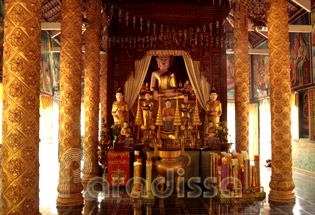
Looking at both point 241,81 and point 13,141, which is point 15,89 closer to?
point 13,141

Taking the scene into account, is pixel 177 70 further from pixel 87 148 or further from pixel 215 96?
pixel 87 148

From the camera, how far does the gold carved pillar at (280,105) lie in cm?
524

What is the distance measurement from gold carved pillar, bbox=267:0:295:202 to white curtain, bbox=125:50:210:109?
275 cm

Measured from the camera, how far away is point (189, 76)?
8.13 metres

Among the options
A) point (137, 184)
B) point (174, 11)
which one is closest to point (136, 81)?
point (174, 11)

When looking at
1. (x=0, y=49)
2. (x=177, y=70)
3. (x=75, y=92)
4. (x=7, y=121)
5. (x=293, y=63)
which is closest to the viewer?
(x=7, y=121)

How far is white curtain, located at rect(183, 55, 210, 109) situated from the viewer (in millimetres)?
8031

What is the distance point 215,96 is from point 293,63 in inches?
155

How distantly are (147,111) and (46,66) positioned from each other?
5.44m

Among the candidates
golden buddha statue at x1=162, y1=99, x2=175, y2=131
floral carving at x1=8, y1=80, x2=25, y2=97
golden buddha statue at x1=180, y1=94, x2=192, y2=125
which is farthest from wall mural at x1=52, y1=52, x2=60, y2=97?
floral carving at x1=8, y1=80, x2=25, y2=97

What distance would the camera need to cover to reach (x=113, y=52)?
27.4 ft

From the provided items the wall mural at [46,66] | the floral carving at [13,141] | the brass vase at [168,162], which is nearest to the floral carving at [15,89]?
the floral carving at [13,141]

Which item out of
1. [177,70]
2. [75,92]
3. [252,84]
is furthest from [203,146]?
[252,84]

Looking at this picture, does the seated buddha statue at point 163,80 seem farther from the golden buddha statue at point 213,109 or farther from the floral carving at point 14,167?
the floral carving at point 14,167
